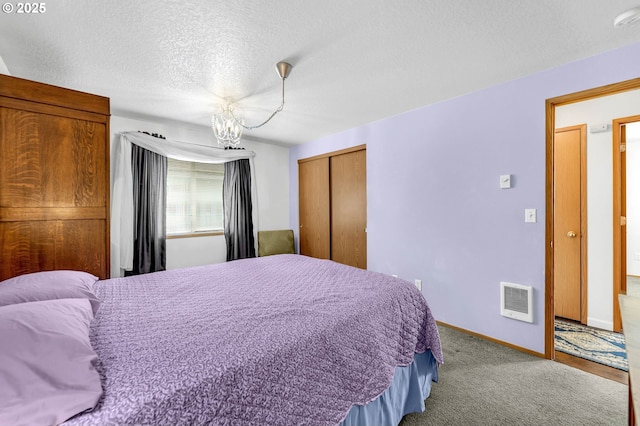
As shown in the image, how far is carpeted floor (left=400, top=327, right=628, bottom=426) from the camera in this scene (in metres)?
1.62

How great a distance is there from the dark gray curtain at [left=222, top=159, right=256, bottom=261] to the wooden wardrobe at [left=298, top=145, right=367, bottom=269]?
A: 98cm

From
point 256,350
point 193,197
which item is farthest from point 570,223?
point 193,197

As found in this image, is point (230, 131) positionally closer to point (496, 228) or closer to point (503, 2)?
point (503, 2)

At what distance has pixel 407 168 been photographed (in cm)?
320

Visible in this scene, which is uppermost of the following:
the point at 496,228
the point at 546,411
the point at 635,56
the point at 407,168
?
the point at 635,56

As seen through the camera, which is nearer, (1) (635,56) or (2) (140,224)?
(1) (635,56)

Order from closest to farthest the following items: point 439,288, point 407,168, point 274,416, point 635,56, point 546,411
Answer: point 274,416
point 546,411
point 635,56
point 439,288
point 407,168

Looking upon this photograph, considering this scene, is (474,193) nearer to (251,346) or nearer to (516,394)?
(516,394)

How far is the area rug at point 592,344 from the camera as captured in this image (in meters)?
2.24

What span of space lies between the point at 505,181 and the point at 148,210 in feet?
13.1

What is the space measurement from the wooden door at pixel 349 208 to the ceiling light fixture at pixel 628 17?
2440 mm

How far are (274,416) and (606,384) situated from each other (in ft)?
8.16

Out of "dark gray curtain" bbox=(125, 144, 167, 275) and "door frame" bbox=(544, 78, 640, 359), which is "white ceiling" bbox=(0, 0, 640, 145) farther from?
"dark gray curtain" bbox=(125, 144, 167, 275)

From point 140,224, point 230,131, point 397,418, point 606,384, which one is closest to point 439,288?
point 606,384
